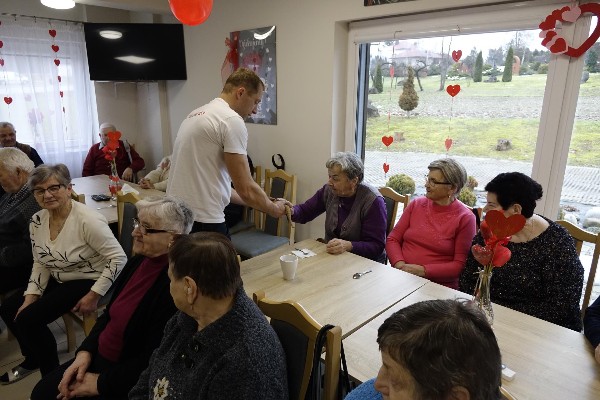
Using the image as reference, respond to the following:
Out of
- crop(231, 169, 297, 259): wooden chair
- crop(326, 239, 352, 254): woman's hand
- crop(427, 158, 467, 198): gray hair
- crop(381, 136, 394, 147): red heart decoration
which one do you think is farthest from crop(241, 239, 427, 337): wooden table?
crop(381, 136, 394, 147): red heart decoration

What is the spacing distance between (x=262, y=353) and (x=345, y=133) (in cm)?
245

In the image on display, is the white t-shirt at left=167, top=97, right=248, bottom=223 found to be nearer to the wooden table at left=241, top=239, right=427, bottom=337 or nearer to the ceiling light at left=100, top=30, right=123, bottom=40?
the wooden table at left=241, top=239, right=427, bottom=337

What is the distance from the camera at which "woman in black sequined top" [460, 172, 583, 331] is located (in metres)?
1.62

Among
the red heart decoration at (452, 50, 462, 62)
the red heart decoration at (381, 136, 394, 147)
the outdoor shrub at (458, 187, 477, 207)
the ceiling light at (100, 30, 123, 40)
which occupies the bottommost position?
the outdoor shrub at (458, 187, 477, 207)

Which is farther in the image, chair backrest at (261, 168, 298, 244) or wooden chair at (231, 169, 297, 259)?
chair backrest at (261, 168, 298, 244)

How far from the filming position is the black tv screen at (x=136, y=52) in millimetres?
4262

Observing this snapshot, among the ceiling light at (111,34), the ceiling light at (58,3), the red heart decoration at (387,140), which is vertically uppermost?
the ceiling light at (111,34)

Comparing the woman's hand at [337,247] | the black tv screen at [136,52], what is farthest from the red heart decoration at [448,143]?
the black tv screen at [136,52]

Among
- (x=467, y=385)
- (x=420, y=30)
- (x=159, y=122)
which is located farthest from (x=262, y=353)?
Answer: (x=159, y=122)

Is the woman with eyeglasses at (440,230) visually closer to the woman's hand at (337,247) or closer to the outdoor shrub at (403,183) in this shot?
the woman's hand at (337,247)

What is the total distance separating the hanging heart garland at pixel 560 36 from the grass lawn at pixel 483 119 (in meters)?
0.17

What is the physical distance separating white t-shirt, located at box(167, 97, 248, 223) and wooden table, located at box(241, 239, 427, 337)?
400 millimetres

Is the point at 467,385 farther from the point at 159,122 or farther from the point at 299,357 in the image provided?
the point at 159,122

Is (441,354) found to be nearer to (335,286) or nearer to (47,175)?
(335,286)
